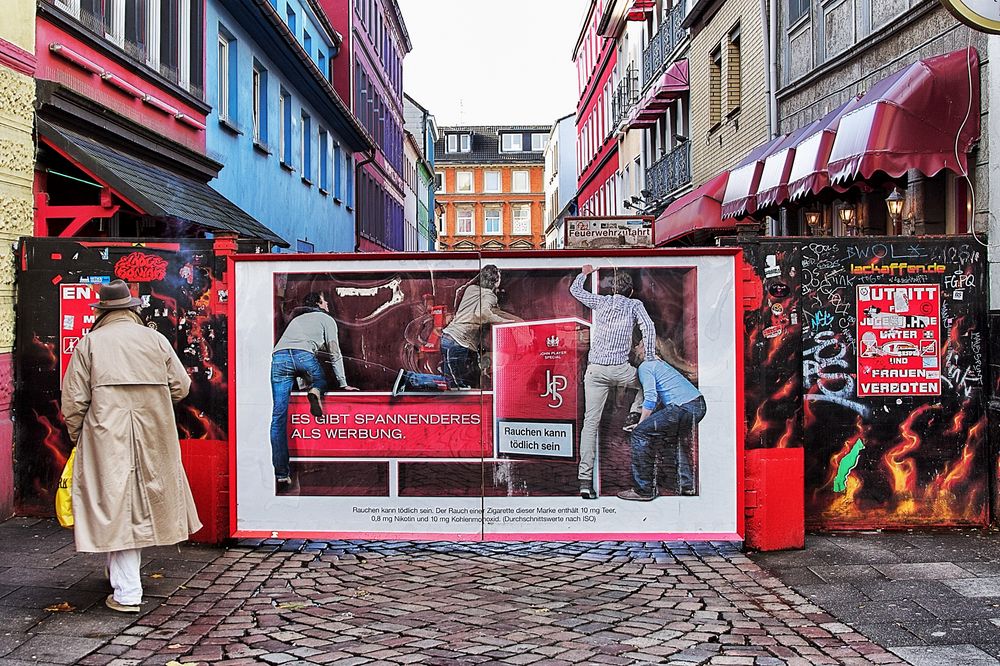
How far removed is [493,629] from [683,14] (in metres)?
22.1

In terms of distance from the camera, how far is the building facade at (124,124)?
33.0 ft

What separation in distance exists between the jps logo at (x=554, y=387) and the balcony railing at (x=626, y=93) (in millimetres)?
28004

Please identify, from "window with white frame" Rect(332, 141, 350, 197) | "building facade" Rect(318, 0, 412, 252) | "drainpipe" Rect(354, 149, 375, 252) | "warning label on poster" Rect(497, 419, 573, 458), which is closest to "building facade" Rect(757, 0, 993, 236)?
"warning label on poster" Rect(497, 419, 573, 458)

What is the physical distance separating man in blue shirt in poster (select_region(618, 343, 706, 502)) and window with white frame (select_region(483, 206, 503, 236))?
299ft

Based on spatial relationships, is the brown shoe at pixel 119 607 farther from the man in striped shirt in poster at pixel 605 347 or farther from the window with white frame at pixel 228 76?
the window with white frame at pixel 228 76

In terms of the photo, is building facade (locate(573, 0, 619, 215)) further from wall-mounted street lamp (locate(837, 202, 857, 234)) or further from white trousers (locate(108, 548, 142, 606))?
white trousers (locate(108, 548, 142, 606))

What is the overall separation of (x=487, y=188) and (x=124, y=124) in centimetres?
8819

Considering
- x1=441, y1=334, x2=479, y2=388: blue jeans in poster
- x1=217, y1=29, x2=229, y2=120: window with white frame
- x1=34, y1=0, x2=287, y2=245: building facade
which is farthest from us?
x1=217, y1=29, x2=229, y2=120: window with white frame

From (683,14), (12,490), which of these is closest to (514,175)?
(683,14)

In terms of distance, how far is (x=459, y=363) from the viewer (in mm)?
7680

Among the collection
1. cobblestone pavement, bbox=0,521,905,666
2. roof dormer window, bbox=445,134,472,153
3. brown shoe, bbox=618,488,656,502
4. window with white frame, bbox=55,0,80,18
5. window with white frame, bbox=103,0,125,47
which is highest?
roof dormer window, bbox=445,134,472,153

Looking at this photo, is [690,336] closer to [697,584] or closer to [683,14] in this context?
[697,584]

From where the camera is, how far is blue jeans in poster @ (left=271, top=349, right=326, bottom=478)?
25.4 feet

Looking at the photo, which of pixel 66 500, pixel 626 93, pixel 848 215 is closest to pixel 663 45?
pixel 626 93
